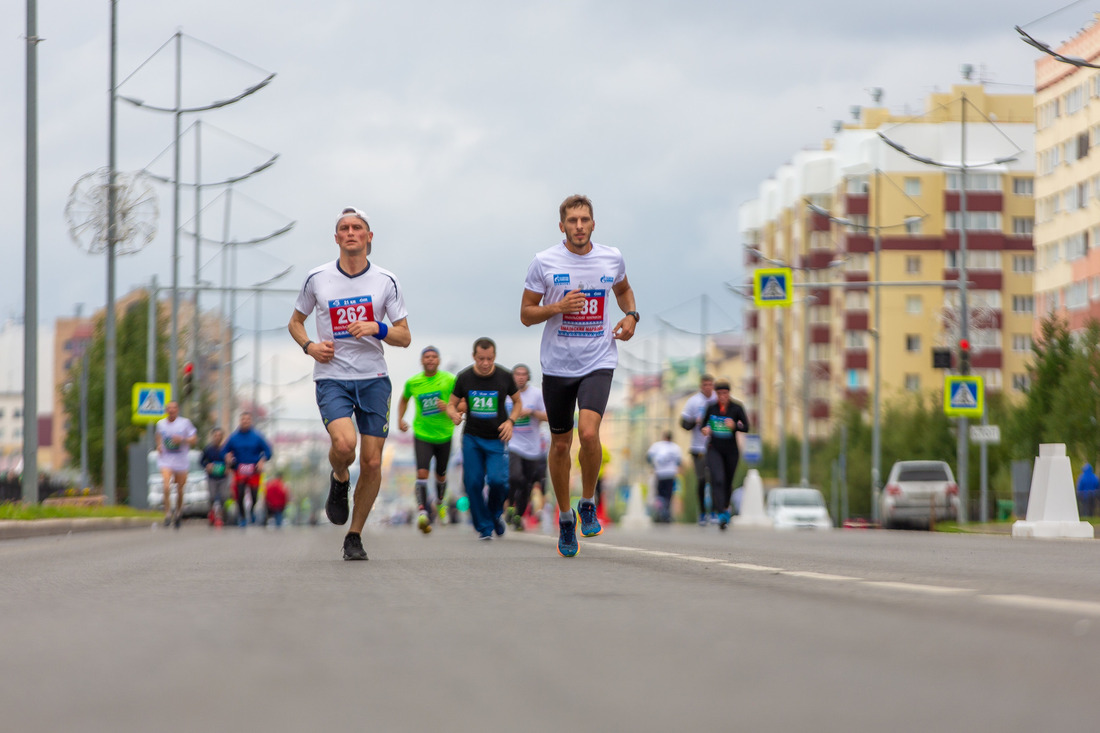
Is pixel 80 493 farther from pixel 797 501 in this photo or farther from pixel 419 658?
pixel 419 658

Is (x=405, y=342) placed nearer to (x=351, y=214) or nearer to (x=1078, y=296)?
(x=351, y=214)

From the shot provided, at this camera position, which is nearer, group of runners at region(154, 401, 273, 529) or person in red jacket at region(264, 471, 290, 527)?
group of runners at region(154, 401, 273, 529)

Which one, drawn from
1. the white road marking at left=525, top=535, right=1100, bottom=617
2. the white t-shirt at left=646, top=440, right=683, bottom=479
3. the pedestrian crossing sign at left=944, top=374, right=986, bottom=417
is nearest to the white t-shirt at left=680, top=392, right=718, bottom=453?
the white t-shirt at left=646, top=440, right=683, bottom=479

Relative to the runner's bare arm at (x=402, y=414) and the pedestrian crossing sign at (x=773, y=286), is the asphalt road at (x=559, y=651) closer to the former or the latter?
the runner's bare arm at (x=402, y=414)

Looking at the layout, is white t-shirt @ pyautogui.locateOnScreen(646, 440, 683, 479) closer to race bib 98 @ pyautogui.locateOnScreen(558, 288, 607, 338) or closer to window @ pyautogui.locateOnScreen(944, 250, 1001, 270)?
race bib 98 @ pyautogui.locateOnScreen(558, 288, 607, 338)

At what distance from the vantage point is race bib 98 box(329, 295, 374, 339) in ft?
38.0

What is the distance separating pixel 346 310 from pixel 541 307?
1256 millimetres

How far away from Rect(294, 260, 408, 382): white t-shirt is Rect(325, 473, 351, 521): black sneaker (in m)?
0.78

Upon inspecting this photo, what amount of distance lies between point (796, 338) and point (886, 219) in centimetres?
1798

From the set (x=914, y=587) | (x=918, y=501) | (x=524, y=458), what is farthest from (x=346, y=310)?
(x=918, y=501)

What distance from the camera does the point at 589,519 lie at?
39.0ft

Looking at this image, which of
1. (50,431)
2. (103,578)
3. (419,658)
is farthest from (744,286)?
(50,431)

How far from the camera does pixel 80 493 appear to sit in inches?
1672

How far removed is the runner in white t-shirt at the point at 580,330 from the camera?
11781mm
